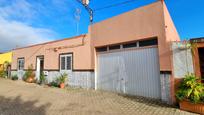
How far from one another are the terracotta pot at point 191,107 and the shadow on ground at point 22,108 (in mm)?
5318

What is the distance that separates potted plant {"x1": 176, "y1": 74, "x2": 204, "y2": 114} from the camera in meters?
5.39

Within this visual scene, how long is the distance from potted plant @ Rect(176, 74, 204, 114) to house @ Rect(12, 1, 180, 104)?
0.64 m

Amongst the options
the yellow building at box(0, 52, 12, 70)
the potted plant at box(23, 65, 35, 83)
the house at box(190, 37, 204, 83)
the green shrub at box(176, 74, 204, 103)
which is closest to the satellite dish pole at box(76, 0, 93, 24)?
the potted plant at box(23, 65, 35, 83)

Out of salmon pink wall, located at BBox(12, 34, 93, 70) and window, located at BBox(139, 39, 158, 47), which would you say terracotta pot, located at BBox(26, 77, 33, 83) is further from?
window, located at BBox(139, 39, 158, 47)

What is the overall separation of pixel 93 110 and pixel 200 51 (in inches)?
200

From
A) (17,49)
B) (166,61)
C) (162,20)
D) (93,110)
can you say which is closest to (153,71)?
(166,61)

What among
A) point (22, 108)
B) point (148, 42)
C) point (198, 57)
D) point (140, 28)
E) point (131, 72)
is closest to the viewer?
point (198, 57)

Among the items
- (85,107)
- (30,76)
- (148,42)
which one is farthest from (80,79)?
(30,76)

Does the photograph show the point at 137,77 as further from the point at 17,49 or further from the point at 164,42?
the point at 17,49

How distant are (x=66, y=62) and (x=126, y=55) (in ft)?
17.4

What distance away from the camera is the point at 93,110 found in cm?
583

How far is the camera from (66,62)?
1164cm

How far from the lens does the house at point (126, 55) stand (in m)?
6.99

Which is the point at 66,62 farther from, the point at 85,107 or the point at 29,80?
the point at 85,107
